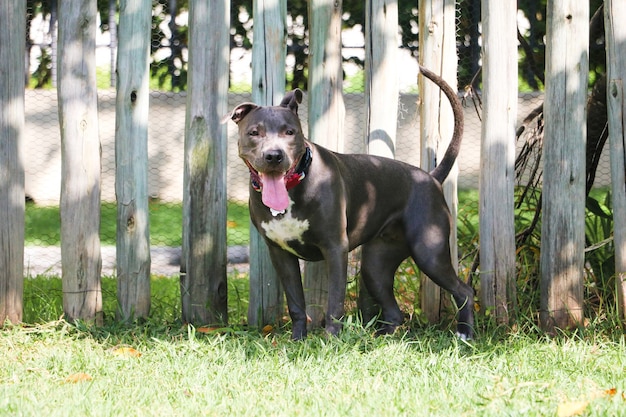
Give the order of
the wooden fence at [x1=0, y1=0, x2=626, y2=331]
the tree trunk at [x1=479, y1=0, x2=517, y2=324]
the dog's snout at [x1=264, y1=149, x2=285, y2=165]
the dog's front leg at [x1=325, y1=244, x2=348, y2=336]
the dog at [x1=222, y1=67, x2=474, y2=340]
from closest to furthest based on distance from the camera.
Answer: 1. the dog's snout at [x1=264, y1=149, x2=285, y2=165]
2. the dog at [x1=222, y1=67, x2=474, y2=340]
3. the dog's front leg at [x1=325, y1=244, x2=348, y2=336]
4. the wooden fence at [x1=0, y1=0, x2=626, y2=331]
5. the tree trunk at [x1=479, y1=0, x2=517, y2=324]

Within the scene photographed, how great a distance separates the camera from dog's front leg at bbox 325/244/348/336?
4961 mm

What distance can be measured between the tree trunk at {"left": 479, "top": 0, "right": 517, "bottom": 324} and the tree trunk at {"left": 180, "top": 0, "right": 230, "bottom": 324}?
5.07 feet

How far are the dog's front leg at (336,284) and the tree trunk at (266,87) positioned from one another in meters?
0.60

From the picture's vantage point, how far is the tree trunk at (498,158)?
17.0 feet

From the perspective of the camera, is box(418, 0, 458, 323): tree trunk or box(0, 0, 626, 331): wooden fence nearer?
box(0, 0, 626, 331): wooden fence

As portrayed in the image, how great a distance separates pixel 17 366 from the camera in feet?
14.2

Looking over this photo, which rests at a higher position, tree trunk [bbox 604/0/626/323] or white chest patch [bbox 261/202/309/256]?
tree trunk [bbox 604/0/626/323]

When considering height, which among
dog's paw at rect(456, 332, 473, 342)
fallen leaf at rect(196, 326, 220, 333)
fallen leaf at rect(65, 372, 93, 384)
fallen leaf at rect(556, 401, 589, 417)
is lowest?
dog's paw at rect(456, 332, 473, 342)

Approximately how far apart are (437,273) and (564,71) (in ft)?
4.47

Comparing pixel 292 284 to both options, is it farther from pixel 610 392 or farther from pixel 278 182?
pixel 610 392

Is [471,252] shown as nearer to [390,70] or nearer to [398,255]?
[398,255]

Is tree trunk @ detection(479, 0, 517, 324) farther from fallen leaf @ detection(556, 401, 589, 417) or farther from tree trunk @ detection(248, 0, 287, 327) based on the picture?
fallen leaf @ detection(556, 401, 589, 417)

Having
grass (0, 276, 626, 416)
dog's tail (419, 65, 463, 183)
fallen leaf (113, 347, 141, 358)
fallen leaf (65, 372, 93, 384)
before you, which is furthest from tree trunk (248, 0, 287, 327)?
fallen leaf (65, 372, 93, 384)

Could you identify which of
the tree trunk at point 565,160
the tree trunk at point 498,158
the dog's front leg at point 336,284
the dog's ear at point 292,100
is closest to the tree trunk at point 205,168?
the dog's ear at point 292,100
